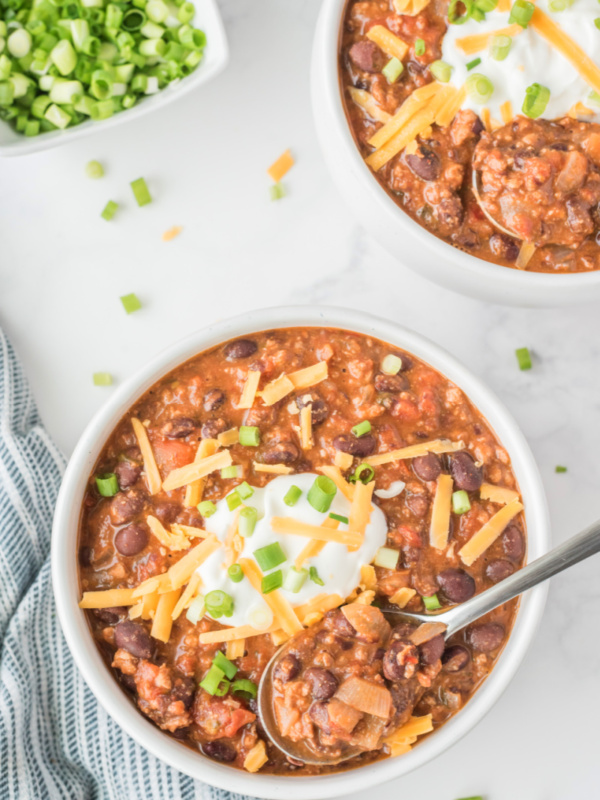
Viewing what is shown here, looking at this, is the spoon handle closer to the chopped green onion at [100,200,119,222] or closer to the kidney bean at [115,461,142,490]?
the kidney bean at [115,461,142,490]

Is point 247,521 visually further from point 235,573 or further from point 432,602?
point 432,602

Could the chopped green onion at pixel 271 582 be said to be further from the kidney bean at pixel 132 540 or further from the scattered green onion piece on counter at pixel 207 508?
the kidney bean at pixel 132 540

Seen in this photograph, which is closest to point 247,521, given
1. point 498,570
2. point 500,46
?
point 498,570

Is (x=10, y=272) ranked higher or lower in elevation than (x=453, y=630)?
higher

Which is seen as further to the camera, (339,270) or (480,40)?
(339,270)

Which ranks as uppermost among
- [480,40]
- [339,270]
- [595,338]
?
[480,40]

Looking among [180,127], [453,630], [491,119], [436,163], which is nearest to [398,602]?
[453,630]

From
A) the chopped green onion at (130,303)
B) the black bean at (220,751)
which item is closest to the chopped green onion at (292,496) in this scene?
the black bean at (220,751)

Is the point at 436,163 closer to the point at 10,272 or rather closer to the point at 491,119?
the point at 491,119
